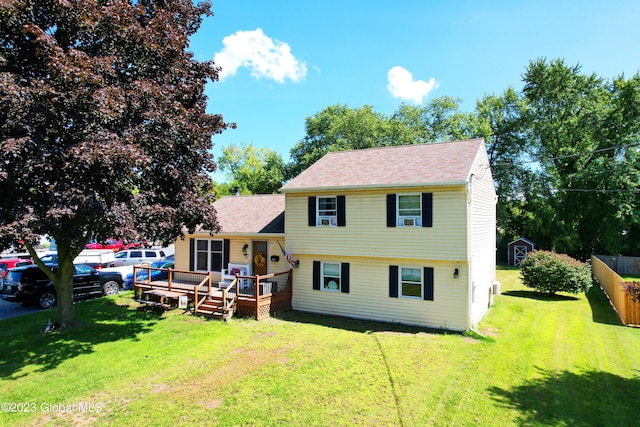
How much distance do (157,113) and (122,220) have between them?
3178 mm

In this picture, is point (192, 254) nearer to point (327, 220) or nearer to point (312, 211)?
point (312, 211)

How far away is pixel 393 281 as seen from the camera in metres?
13.2

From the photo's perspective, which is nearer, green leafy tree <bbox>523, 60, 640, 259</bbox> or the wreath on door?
the wreath on door

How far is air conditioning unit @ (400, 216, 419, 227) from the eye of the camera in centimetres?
1269

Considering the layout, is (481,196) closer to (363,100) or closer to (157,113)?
(157,113)

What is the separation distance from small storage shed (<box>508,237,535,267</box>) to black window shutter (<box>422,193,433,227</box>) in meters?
25.9

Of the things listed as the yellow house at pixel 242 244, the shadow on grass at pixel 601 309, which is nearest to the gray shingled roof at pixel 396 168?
the yellow house at pixel 242 244

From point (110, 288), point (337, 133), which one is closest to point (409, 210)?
point (110, 288)

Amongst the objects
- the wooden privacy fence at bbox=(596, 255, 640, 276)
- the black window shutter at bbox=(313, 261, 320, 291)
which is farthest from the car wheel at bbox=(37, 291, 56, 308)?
the wooden privacy fence at bbox=(596, 255, 640, 276)

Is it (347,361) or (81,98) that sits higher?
(81,98)

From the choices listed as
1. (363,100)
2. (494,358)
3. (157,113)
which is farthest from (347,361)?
(363,100)

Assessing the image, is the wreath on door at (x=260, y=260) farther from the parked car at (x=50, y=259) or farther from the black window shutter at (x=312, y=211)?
the parked car at (x=50, y=259)

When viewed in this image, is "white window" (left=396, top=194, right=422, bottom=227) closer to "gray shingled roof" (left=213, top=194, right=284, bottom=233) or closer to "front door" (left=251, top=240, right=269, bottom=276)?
"gray shingled roof" (left=213, top=194, right=284, bottom=233)

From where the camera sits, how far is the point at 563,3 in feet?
41.1
